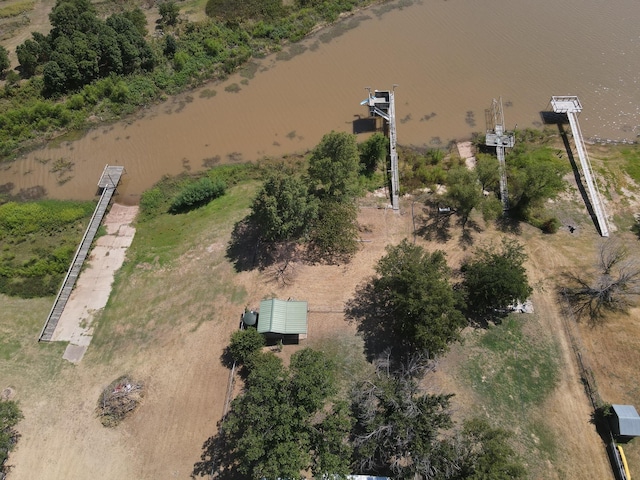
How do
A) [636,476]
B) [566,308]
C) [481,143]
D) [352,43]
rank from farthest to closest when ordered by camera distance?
[352,43] < [481,143] < [566,308] < [636,476]

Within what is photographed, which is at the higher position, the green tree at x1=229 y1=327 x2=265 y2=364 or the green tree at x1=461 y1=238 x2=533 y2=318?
the green tree at x1=461 y1=238 x2=533 y2=318

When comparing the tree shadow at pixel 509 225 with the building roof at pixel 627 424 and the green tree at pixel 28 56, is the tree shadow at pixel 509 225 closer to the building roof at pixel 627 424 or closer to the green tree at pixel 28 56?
the building roof at pixel 627 424

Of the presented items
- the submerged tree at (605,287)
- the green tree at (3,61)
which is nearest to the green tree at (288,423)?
the submerged tree at (605,287)

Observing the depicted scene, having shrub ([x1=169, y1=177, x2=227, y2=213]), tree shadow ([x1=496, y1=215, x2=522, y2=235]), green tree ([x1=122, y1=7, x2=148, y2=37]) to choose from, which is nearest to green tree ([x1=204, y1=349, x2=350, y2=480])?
shrub ([x1=169, y1=177, x2=227, y2=213])

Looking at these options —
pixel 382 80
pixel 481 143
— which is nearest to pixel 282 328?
pixel 481 143

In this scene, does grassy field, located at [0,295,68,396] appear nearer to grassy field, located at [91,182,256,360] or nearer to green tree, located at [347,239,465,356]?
grassy field, located at [91,182,256,360]

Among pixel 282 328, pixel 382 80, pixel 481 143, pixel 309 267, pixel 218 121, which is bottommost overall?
pixel 282 328

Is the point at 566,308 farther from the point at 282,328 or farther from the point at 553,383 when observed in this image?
the point at 282,328
